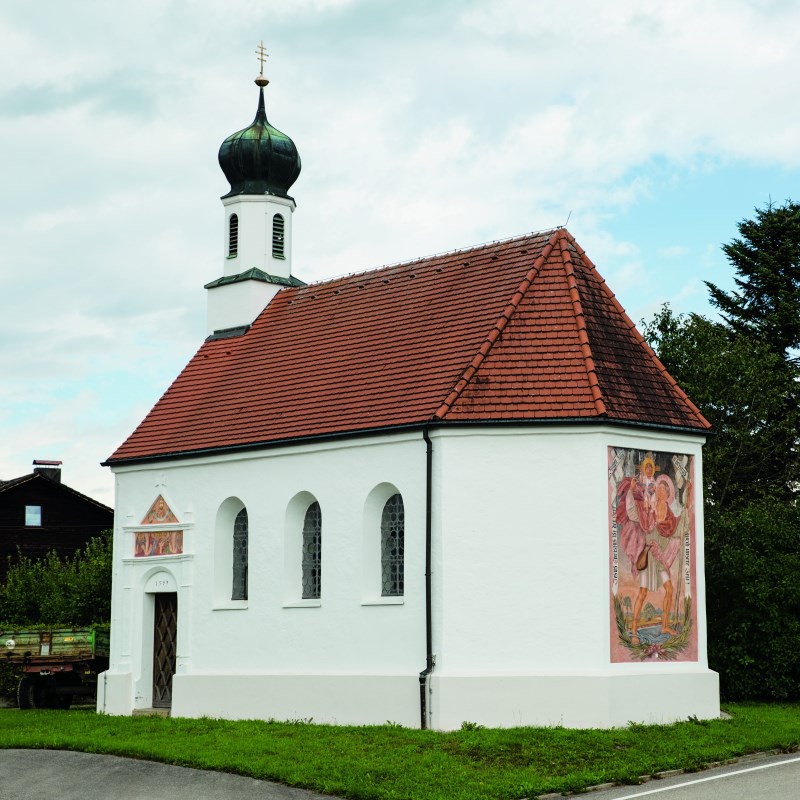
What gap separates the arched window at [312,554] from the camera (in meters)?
23.4

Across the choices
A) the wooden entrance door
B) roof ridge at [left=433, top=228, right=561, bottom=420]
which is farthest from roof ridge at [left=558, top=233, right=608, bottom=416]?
the wooden entrance door

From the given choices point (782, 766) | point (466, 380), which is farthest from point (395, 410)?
point (782, 766)

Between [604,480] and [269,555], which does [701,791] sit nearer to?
[604,480]

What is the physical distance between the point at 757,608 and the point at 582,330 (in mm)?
7934

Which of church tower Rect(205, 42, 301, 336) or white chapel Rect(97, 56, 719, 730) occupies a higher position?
church tower Rect(205, 42, 301, 336)

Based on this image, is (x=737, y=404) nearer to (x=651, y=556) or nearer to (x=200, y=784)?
(x=651, y=556)

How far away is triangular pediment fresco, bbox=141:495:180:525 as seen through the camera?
2559cm

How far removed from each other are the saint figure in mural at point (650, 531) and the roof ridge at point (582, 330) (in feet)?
4.86

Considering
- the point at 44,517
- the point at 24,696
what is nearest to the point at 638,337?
the point at 24,696

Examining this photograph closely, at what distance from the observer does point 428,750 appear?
17.6 meters

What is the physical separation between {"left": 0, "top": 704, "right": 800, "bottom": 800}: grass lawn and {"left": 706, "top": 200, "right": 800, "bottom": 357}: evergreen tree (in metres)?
16.0

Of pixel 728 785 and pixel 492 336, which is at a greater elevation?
pixel 492 336

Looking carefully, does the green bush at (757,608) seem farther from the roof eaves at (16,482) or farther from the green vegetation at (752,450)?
the roof eaves at (16,482)

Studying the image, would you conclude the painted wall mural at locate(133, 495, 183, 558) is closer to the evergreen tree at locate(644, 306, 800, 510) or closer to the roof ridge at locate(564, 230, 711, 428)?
the roof ridge at locate(564, 230, 711, 428)
